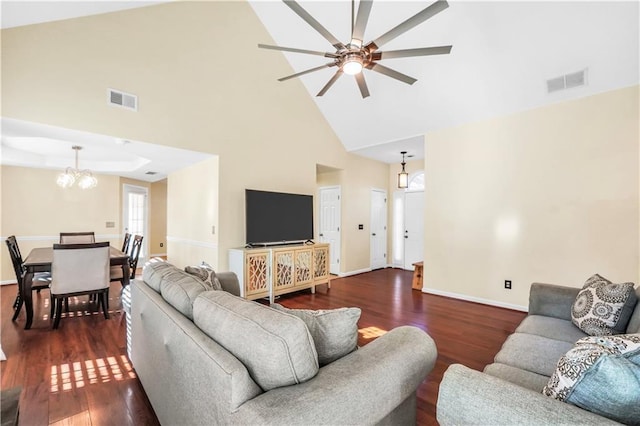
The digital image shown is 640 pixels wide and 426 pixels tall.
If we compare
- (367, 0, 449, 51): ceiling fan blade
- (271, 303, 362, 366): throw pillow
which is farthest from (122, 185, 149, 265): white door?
(271, 303, 362, 366): throw pillow

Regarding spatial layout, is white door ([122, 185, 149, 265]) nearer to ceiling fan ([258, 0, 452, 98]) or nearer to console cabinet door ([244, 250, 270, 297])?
console cabinet door ([244, 250, 270, 297])

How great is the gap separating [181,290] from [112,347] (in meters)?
1.84

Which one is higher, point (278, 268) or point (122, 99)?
point (122, 99)

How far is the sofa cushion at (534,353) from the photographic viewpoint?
5.26 feet

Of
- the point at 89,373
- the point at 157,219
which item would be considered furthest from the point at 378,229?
the point at 157,219

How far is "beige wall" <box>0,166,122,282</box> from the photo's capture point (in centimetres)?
527

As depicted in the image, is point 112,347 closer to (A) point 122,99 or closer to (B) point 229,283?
(B) point 229,283

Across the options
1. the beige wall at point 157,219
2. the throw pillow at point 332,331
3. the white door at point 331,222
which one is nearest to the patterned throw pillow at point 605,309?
the throw pillow at point 332,331

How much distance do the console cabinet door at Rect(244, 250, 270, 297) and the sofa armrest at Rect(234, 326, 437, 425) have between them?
310cm

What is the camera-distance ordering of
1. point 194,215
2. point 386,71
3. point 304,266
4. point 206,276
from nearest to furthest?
point 206,276 < point 386,71 < point 304,266 < point 194,215

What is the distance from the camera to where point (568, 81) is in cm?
348

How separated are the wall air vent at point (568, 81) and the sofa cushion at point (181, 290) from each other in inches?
181

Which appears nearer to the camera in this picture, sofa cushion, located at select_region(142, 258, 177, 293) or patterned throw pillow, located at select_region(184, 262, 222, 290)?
sofa cushion, located at select_region(142, 258, 177, 293)

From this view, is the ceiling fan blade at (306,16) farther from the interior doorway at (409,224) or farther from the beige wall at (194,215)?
the interior doorway at (409,224)
